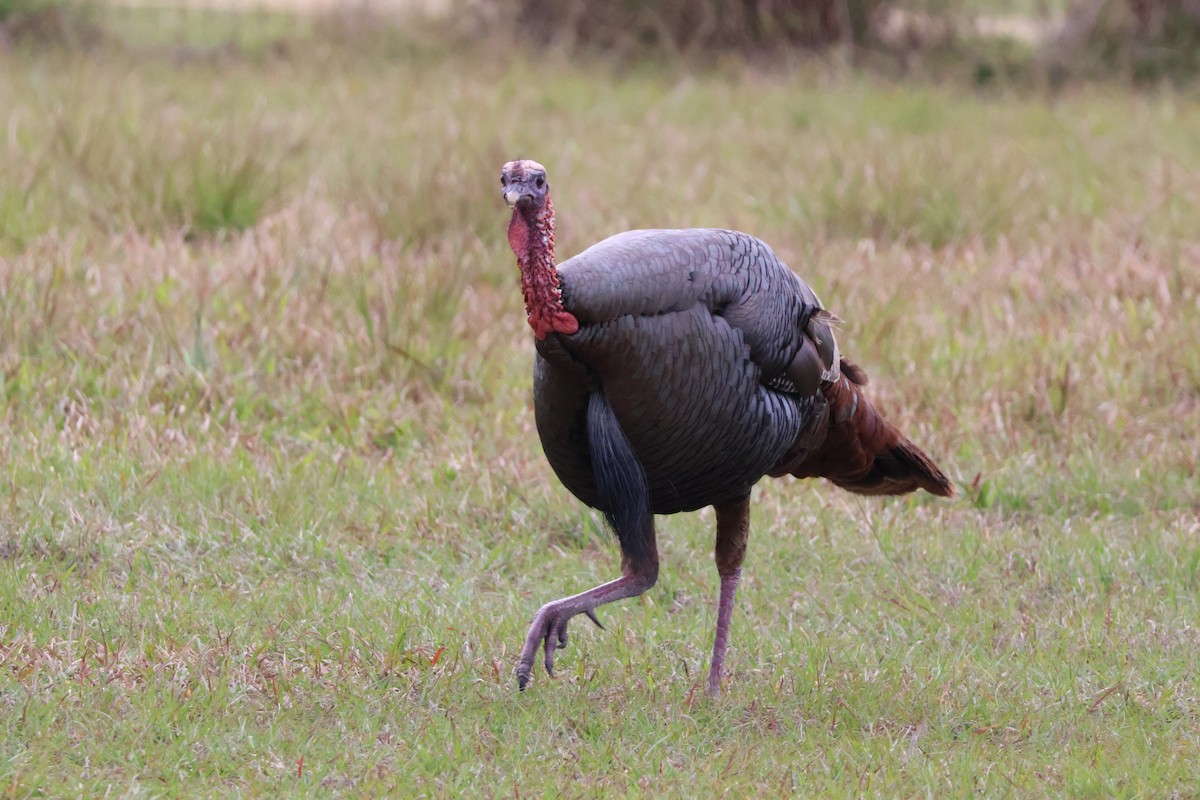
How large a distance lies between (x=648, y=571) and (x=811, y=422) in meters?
0.56

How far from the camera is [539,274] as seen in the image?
131 inches

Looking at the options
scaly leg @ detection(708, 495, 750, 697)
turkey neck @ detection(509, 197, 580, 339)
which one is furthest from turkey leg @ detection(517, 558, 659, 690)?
turkey neck @ detection(509, 197, 580, 339)

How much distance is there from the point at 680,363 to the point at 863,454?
96 centimetres

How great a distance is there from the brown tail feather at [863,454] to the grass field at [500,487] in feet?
1.08

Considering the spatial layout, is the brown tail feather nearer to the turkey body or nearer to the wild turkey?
the wild turkey

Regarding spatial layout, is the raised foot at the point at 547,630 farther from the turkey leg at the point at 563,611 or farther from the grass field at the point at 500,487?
the grass field at the point at 500,487

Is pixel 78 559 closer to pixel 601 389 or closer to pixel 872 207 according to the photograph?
pixel 601 389

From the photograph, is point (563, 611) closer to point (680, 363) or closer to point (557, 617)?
point (557, 617)

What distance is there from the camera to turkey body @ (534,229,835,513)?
3.41 m

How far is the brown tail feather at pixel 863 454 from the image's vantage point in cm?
413

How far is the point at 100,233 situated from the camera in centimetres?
684

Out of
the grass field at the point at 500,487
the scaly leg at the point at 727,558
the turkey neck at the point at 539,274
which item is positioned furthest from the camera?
the scaly leg at the point at 727,558

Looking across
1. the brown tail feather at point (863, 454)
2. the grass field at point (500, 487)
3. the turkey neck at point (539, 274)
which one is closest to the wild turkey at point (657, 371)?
the turkey neck at point (539, 274)

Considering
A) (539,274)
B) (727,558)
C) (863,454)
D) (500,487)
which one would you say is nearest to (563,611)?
(727,558)
